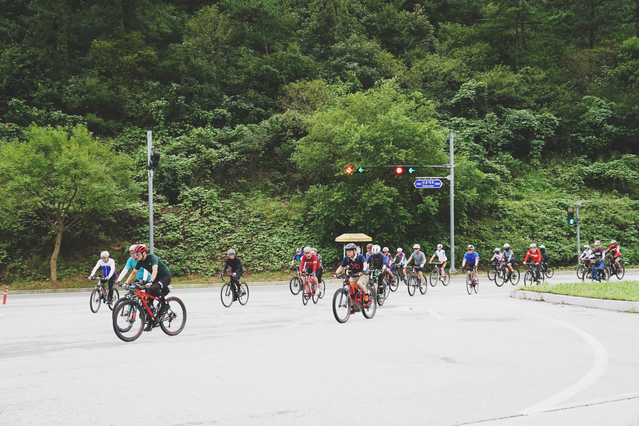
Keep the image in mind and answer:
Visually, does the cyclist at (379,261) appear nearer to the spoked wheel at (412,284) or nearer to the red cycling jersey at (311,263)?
the red cycling jersey at (311,263)

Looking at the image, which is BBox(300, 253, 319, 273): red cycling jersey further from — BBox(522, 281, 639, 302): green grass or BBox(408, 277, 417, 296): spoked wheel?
BBox(522, 281, 639, 302): green grass

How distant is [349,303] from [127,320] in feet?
16.7

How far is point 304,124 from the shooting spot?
40031 mm

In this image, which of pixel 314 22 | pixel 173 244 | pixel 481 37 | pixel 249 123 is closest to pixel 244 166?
pixel 249 123

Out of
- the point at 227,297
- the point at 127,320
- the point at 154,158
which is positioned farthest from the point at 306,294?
the point at 154,158

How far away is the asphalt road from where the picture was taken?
5.10 metres

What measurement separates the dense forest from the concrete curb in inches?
517

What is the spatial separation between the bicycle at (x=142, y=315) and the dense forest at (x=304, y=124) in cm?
1791

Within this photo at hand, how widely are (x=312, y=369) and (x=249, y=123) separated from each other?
39.0 metres

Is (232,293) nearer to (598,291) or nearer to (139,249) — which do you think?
(139,249)

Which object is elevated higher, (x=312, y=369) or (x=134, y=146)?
(x=134, y=146)

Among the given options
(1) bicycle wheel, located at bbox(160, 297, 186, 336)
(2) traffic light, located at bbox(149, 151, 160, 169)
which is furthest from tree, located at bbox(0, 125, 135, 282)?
(1) bicycle wheel, located at bbox(160, 297, 186, 336)

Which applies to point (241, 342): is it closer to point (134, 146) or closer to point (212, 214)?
point (212, 214)

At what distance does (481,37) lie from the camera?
55.5m
